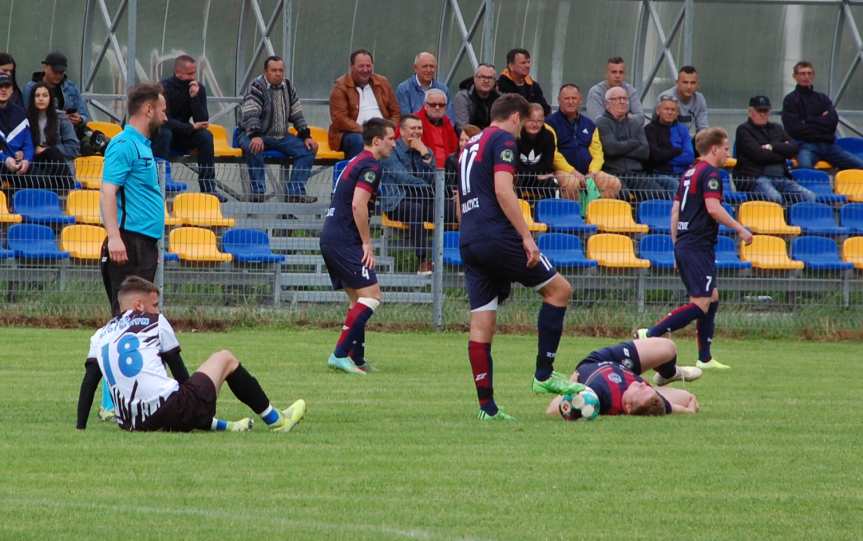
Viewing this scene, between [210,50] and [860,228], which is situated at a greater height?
[210,50]

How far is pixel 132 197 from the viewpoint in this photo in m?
9.62

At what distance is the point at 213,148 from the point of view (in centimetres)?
1912

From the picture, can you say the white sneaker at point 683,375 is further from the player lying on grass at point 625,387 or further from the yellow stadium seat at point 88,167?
the yellow stadium seat at point 88,167

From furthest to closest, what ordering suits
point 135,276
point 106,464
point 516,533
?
point 135,276 → point 106,464 → point 516,533

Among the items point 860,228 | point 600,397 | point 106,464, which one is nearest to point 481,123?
point 860,228

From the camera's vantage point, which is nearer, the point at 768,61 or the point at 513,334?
the point at 513,334

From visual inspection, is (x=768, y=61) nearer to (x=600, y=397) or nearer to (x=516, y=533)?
(x=600, y=397)

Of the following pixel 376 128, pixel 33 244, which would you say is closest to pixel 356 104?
pixel 33 244

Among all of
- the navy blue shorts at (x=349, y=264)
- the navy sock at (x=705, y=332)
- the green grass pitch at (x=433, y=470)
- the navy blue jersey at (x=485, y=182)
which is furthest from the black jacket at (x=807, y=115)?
the navy blue jersey at (x=485, y=182)

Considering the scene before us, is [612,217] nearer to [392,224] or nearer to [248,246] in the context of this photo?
[392,224]

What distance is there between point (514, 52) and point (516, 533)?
14045 mm

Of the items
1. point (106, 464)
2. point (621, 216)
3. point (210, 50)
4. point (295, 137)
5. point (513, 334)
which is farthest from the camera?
point (210, 50)

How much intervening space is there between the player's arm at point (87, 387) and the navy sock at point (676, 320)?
5683 mm

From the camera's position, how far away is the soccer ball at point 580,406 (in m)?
9.60
